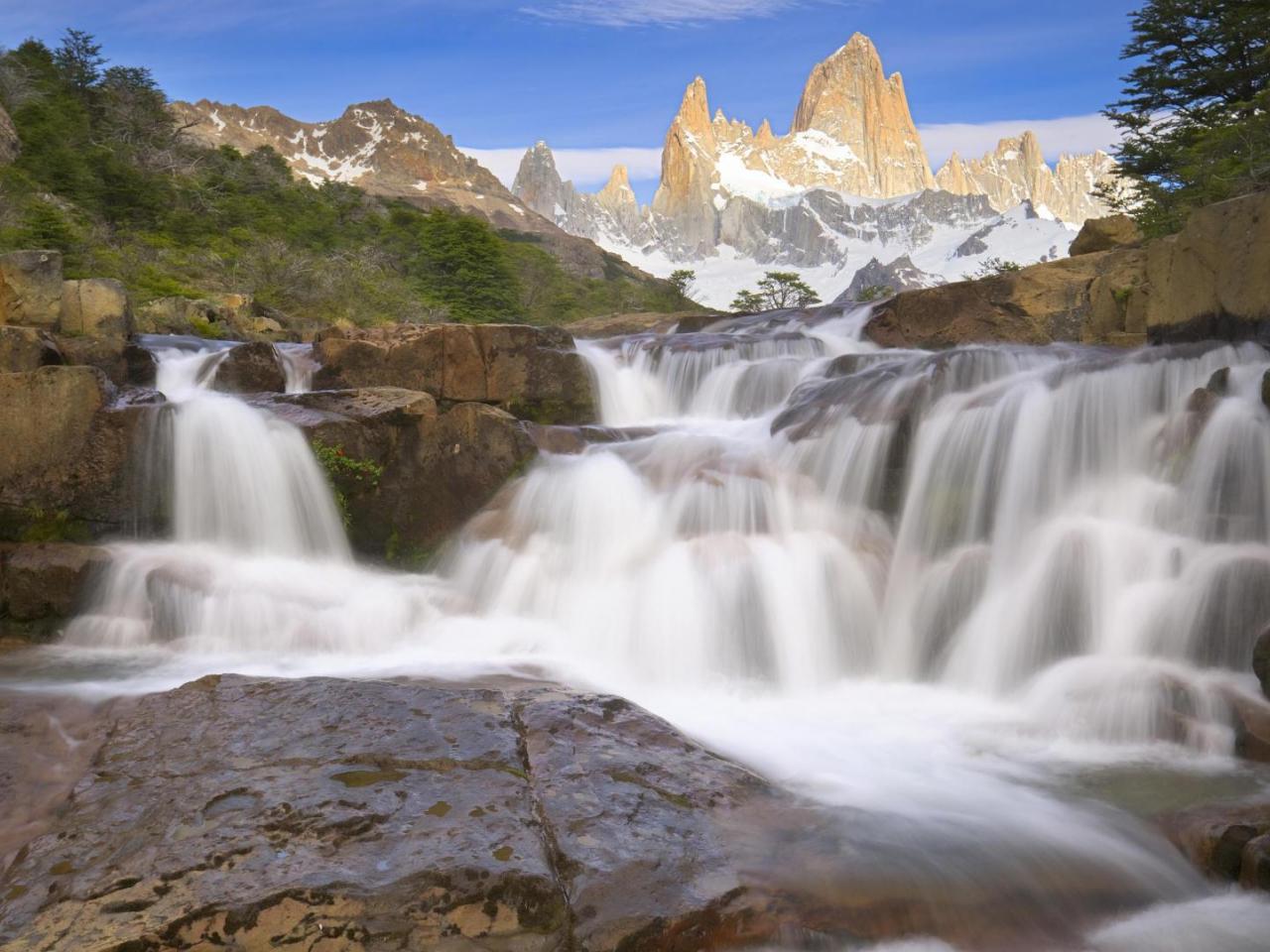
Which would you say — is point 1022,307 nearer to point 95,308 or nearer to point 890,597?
point 890,597

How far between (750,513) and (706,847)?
549 centimetres

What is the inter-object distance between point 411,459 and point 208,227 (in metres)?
26.1

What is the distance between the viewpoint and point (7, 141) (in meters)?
27.6

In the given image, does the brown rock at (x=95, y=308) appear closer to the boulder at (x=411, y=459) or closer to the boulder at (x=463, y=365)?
the boulder at (x=463, y=365)

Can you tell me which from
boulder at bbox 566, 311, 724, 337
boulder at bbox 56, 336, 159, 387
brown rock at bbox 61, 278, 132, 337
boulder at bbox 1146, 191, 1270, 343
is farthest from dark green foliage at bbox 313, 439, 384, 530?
boulder at bbox 566, 311, 724, 337

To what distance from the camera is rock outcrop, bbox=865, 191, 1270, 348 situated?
920 cm

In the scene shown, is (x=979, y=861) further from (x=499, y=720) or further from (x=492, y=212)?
(x=492, y=212)

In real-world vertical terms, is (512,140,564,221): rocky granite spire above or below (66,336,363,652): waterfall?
above

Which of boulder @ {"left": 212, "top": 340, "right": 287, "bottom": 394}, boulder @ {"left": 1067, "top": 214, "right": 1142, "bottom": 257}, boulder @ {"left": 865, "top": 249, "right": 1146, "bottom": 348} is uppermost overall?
boulder @ {"left": 1067, "top": 214, "right": 1142, "bottom": 257}

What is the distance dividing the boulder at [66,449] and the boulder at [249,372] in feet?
9.77

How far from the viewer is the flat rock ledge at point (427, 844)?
2781 mm

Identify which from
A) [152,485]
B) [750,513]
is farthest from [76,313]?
[750,513]

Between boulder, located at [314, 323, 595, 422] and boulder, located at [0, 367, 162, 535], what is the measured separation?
11.8 ft

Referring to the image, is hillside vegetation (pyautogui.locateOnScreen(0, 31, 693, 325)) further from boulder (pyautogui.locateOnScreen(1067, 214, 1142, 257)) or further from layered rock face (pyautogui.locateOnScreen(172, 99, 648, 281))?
layered rock face (pyautogui.locateOnScreen(172, 99, 648, 281))
